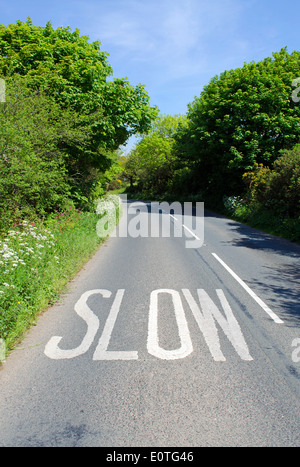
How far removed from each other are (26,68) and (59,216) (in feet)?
22.6

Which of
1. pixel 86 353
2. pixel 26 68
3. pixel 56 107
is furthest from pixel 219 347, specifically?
pixel 26 68

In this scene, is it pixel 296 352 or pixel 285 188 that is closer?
pixel 296 352

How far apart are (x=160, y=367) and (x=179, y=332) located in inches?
44.3


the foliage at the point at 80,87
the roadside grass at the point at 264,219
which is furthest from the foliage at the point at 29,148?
the roadside grass at the point at 264,219

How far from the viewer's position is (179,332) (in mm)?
5477

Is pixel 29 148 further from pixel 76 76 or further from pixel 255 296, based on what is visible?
pixel 255 296

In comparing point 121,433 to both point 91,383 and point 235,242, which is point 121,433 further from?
point 235,242

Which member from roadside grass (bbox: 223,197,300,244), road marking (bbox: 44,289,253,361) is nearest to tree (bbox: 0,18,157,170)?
roadside grass (bbox: 223,197,300,244)

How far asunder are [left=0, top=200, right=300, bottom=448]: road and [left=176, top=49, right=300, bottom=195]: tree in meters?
20.6

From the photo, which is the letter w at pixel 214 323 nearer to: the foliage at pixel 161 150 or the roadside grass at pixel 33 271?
the roadside grass at pixel 33 271

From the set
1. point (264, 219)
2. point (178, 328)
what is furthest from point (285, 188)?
point (178, 328)

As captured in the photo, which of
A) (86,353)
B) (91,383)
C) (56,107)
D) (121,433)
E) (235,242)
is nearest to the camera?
(121,433)

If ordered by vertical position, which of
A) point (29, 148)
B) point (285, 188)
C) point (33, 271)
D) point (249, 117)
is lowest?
point (33, 271)

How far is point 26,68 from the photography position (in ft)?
48.2
